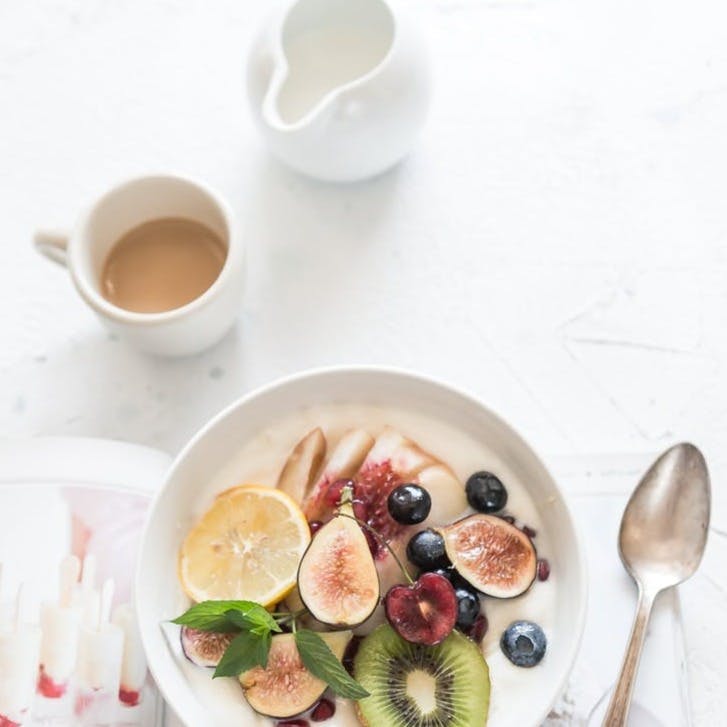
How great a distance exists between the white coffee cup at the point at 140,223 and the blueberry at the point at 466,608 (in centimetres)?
41

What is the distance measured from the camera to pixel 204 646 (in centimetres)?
106

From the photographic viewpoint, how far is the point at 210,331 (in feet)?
4.00

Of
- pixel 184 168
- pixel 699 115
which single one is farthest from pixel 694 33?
pixel 184 168

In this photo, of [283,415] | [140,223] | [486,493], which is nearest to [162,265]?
[140,223]

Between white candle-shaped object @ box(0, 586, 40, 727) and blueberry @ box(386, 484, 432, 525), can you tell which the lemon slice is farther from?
white candle-shaped object @ box(0, 586, 40, 727)

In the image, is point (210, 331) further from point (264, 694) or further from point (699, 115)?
point (699, 115)

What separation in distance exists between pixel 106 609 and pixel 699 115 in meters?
0.95

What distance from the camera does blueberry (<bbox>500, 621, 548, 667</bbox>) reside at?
1.05m

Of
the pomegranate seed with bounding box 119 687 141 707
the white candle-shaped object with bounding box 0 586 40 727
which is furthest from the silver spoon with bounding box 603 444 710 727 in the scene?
the white candle-shaped object with bounding box 0 586 40 727

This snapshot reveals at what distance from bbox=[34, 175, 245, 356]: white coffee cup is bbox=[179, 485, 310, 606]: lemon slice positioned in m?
0.20

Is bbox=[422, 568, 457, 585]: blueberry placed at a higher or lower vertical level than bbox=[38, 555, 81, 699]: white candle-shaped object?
higher

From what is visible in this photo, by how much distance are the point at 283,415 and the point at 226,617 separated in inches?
9.2

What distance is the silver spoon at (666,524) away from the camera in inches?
46.1

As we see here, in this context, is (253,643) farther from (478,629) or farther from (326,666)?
(478,629)
